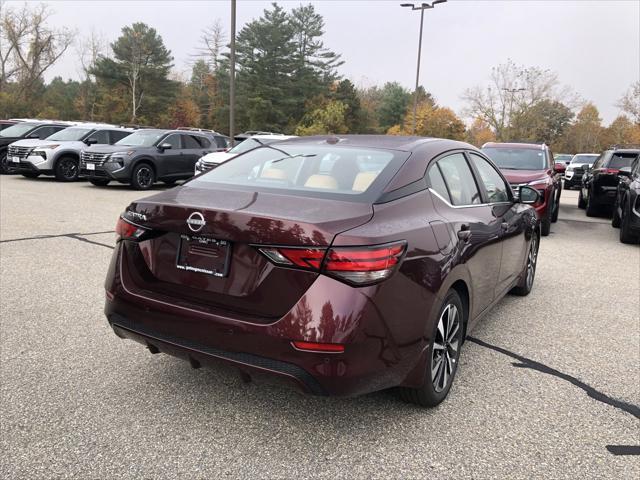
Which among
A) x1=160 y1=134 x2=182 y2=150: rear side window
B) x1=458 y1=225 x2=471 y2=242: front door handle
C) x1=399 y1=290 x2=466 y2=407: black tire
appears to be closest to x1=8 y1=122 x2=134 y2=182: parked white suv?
x1=160 y1=134 x2=182 y2=150: rear side window

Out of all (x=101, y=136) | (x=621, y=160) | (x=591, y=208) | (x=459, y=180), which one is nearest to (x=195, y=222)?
(x=459, y=180)

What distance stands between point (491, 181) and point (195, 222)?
2.71m

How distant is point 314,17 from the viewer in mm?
55000

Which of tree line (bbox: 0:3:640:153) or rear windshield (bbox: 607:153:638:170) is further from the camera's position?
tree line (bbox: 0:3:640:153)

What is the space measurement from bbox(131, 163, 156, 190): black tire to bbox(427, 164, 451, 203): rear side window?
41.3 ft

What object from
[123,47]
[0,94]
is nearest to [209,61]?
[123,47]

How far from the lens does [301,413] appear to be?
2955 millimetres

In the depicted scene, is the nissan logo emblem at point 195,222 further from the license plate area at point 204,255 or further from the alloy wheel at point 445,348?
the alloy wheel at point 445,348

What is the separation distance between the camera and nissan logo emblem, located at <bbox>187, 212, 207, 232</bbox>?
2574 mm

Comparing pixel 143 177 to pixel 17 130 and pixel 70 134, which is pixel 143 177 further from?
pixel 17 130

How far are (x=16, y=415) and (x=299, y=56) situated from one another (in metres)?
53.0

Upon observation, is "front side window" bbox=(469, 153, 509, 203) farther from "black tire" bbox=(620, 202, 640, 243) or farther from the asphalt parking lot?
"black tire" bbox=(620, 202, 640, 243)

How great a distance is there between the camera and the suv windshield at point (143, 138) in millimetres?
15303

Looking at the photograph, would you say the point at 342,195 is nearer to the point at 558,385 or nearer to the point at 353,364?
the point at 353,364
